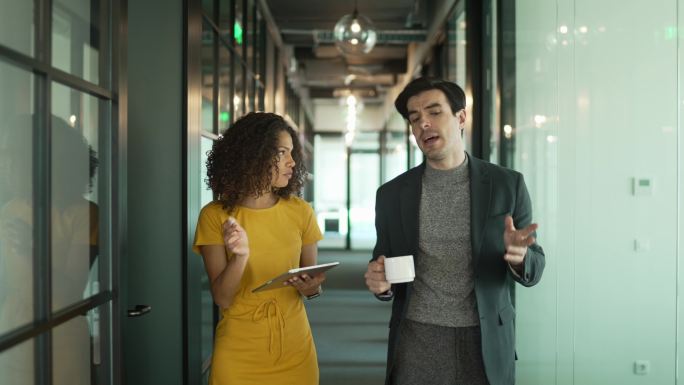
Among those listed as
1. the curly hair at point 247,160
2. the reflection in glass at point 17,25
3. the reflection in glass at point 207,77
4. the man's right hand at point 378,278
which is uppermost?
the reflection in glass at point 207,77

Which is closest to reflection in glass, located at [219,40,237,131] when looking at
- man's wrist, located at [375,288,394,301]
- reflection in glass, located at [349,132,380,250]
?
man's wrist, located at [375,288,394,301]

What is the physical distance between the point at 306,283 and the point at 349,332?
482 centimetres

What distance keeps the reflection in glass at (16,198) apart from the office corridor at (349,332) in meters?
3.71

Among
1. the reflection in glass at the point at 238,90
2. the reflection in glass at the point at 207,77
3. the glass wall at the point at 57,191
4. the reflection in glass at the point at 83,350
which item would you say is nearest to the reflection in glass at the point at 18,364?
the glass wall at the point at 57,191

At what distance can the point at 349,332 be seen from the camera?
272 inches

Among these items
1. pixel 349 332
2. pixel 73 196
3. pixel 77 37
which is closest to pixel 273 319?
pixel 73 196

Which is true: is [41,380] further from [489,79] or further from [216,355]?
[489,79]

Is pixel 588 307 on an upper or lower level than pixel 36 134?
lower

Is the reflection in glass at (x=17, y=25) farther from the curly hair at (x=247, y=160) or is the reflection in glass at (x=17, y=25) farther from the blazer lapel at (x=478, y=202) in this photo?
the blazer lapel at (x=478, y=202)

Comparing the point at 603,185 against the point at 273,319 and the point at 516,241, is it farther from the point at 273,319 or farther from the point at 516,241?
the point at 273,319

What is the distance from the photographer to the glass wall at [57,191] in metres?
1.55

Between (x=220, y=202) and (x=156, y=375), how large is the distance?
54.4 inches

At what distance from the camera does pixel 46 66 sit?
1.72m

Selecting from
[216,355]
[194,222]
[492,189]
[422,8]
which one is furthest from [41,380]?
[422,8]
